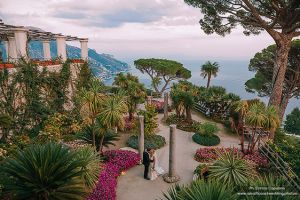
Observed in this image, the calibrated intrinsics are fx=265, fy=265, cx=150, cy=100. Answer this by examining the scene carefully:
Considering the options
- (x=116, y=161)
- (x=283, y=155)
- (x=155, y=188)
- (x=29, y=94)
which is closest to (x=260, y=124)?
(x=283, y=155)

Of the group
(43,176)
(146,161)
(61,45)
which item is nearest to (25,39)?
(61,45)

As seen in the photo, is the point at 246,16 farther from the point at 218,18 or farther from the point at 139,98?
the point at 139,98

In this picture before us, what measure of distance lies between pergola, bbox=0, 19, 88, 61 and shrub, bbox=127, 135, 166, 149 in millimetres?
8720

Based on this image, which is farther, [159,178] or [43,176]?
[159,178]

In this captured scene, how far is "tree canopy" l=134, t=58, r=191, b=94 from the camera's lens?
44.5 meters

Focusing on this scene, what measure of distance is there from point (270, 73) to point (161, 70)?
19.4m

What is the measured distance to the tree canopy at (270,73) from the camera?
26.1m

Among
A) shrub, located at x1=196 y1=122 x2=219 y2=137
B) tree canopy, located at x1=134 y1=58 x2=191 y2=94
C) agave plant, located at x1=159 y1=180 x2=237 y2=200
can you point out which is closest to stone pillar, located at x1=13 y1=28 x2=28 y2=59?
shrub, located at x1=196 y1=122 x2=219 y2=137

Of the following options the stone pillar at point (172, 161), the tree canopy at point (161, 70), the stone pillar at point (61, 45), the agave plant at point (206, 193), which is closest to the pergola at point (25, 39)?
the stone pillar at point (61, 45)

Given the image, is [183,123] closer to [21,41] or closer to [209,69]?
[21,41]

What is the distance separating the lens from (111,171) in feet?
40.9

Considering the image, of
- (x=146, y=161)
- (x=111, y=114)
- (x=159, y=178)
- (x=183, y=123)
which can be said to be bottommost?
(x=183, y=123)

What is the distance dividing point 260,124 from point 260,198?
8733mm

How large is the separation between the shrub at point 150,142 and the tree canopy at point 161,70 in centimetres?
2554
